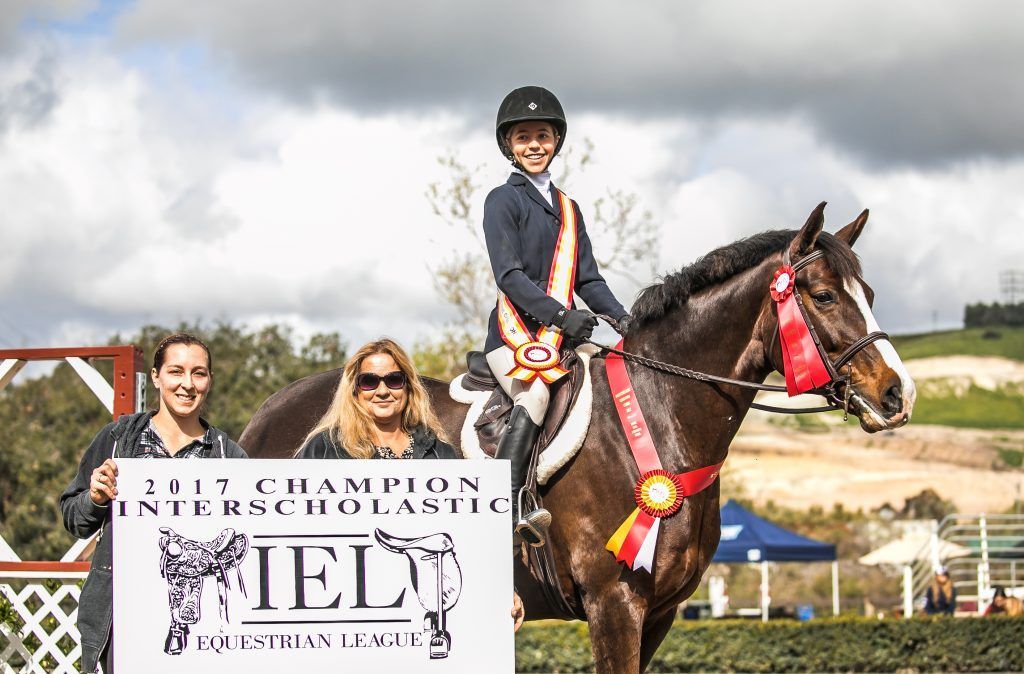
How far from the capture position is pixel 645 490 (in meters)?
5.40

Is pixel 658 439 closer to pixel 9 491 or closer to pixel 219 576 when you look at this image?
pixel 219 576

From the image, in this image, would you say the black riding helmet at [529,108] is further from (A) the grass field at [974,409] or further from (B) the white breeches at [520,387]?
(A) the grass field at [974,409]

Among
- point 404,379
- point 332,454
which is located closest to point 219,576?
point 332,454

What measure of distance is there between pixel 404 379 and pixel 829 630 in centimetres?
1483

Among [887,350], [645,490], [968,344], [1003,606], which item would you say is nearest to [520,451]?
[645,490]

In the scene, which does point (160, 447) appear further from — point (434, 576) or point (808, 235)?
point (808, 235)

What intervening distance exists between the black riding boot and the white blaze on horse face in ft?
5.57

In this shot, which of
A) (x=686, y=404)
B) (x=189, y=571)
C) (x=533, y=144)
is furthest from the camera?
(x=533, y=144)

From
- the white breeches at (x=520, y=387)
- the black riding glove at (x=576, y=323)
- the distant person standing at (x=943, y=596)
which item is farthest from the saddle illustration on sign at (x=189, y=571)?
the distant person standing at (x=943, y=596)

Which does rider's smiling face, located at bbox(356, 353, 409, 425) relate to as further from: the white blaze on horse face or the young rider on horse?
the white blaze on horse face

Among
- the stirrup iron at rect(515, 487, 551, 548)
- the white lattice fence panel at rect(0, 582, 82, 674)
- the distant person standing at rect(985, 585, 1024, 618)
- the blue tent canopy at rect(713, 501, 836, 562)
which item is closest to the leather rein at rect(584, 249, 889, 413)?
the stirrup iron at rect(515, 487, 551, 548)

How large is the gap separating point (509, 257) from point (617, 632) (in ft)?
6.52

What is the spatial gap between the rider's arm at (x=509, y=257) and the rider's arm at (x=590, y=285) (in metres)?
0.47

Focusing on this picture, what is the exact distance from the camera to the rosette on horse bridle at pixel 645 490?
5297 mm
